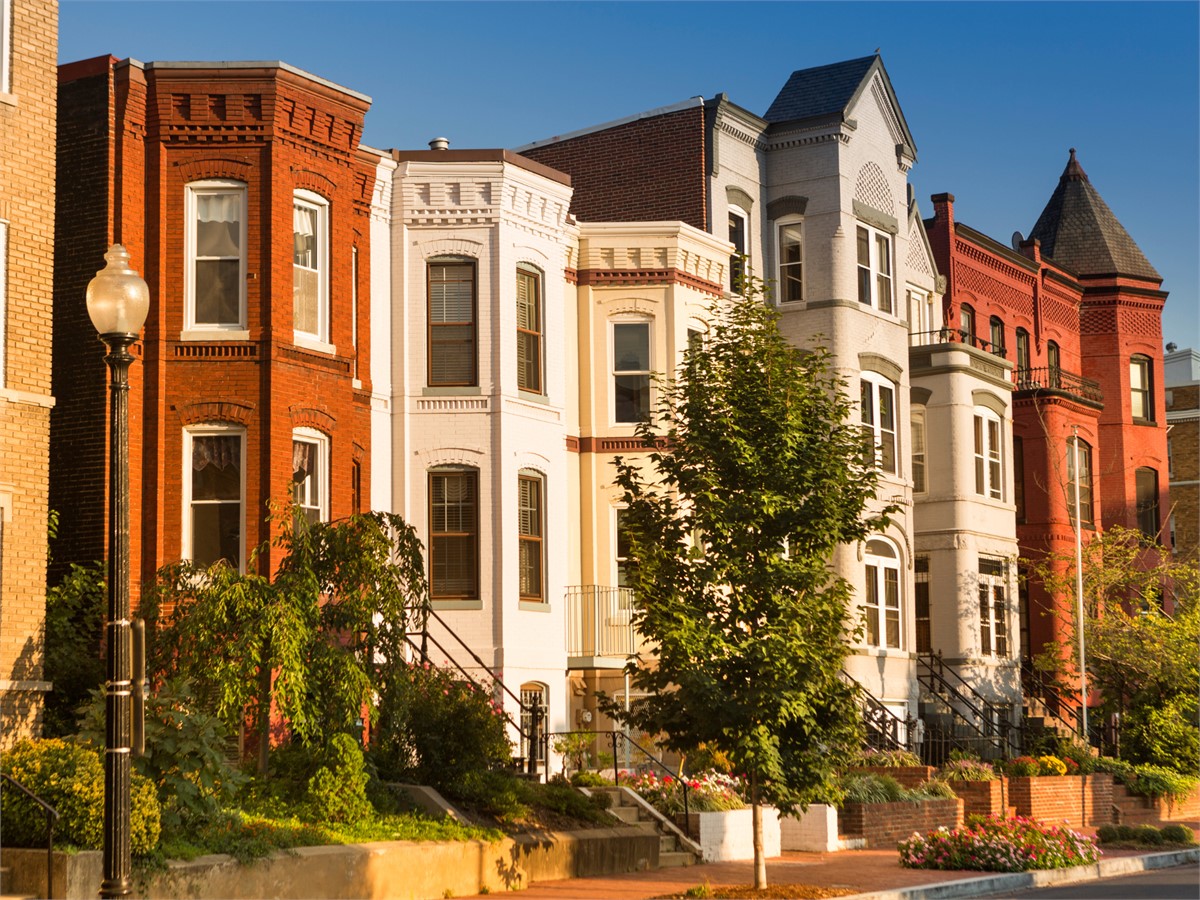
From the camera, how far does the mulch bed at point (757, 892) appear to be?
1850cm

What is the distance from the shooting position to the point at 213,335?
2278cm

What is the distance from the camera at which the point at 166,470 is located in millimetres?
22438

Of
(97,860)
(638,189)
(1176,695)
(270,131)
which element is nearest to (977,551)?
(1176,695)

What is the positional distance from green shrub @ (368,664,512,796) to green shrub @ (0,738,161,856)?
523 centimetres

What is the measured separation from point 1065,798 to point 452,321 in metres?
14.3

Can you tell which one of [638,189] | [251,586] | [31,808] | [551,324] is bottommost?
[31,808]

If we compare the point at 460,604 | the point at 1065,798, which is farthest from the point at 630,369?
the point at 1065,798

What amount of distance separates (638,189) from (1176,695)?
55.0 feet

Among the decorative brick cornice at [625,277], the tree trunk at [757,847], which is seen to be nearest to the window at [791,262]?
the decorative brick cornice at [625,277]

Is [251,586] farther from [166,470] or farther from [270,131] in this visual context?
[270,131]

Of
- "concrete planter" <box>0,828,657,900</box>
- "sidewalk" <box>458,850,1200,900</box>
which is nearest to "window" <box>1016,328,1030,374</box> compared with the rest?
"sidewalk" <box>458,850,1200,900</box>

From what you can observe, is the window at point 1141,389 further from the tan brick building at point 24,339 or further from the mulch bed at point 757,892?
the tan brick building at point 24,339

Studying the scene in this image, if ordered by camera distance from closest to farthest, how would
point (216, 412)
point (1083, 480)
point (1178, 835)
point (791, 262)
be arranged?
point (216, 412) → point (1178, 835) → point (791, 262) → point (1083, 480)

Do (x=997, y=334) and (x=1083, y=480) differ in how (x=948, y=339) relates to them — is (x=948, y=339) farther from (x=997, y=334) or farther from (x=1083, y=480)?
(x=1083, y=480)
